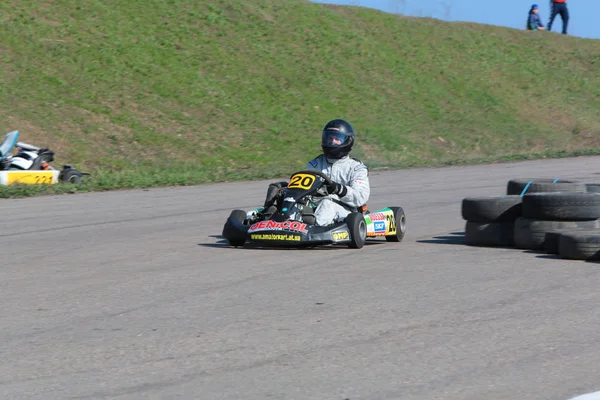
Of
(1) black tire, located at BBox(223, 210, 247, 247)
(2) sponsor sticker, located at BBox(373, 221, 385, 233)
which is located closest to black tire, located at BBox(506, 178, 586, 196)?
(2) sponsor sticker, located at BBox(373, 221, 385, 233)

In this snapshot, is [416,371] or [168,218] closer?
[416,371]

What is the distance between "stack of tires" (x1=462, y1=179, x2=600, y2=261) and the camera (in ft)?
27.7

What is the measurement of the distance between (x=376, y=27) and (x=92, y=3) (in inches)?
479

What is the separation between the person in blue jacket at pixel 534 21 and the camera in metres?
44.7

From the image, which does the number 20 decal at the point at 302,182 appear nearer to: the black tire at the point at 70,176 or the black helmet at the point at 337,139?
the black helmet at the point at 337,139

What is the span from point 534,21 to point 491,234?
37.7 metres

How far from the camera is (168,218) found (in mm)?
12656

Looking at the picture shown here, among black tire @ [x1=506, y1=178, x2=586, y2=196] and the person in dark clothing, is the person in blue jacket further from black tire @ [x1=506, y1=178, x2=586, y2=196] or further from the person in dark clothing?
black tire @ [x1=506, y1=178, x2=586, y2=196]

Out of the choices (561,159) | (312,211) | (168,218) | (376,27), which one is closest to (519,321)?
(312,211)

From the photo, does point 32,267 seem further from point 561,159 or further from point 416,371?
point 561,159

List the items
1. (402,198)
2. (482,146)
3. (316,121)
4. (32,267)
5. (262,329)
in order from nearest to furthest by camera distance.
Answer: (262,329) → (32,267) → (402,198) → (316,121) → (482,146)

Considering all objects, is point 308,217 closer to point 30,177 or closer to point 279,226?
point 279,226

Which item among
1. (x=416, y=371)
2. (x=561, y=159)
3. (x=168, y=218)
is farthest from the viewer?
(x=561, y=159)

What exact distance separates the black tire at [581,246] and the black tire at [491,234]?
0.98 m
